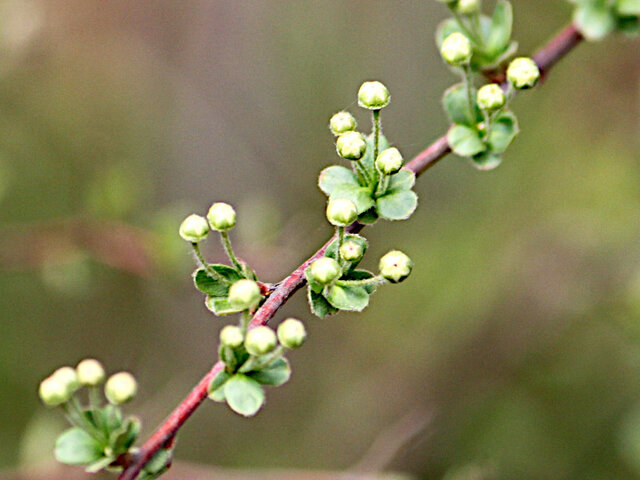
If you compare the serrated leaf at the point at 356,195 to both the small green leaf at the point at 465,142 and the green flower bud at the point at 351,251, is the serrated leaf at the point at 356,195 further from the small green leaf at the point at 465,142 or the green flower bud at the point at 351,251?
the small green leaf at the point at 465,142

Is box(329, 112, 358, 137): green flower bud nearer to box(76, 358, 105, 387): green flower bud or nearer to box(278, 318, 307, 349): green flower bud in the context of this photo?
box(278, 318, 307, 349): green flower bud

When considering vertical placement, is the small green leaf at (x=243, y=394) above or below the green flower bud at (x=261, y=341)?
below

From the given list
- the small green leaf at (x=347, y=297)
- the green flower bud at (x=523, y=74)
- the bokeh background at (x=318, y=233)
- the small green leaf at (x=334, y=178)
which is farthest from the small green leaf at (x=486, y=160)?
the bokeh background at (x=318, y=233)

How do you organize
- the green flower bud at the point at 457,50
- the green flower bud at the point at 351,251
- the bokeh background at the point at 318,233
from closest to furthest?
the green flower bud at the point at 351,251 < the green flower bud at the point at 457,50 < the bokeh background at the point at 318,233

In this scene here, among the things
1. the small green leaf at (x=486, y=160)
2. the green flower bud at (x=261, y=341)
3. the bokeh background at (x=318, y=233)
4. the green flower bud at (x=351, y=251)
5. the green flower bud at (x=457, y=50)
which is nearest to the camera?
the green flower bud at (x=261, y=341)

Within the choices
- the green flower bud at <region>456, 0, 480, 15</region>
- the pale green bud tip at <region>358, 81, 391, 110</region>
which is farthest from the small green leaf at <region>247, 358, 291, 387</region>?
the green flower bud at <region>456, 0, 480, 15</region>
